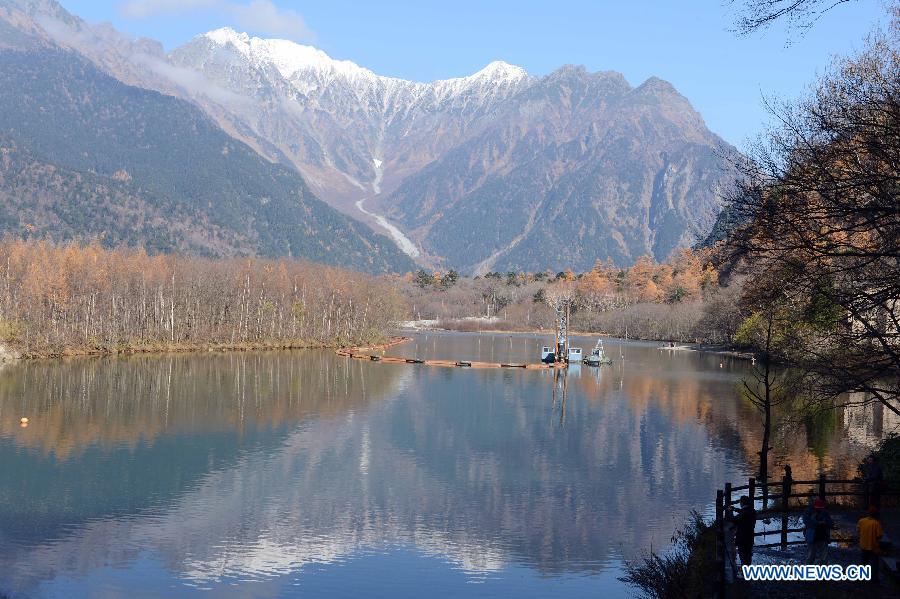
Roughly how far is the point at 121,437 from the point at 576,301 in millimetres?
150790

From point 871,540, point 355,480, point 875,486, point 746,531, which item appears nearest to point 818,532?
point 871,540

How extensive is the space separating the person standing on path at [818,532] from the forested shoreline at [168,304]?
79055 millimetres

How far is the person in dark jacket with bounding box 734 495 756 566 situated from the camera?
18031mm

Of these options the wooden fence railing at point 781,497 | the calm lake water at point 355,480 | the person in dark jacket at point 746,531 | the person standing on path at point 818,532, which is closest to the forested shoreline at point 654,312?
the calm lake water at point 355,480

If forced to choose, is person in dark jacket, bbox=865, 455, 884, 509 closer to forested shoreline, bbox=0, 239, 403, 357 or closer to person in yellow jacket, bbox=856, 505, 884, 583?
person in yellow jacket, bbox=856, 505, 884, 583

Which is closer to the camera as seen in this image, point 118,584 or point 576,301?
point 118,584

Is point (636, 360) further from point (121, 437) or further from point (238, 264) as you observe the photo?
point (121, 437)

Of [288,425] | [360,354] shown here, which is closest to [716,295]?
[360,354]

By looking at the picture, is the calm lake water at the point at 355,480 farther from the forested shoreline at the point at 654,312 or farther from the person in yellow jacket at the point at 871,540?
the forested shoreline at the point at 654,312

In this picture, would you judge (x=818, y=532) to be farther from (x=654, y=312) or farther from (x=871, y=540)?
(x=654, y=312)

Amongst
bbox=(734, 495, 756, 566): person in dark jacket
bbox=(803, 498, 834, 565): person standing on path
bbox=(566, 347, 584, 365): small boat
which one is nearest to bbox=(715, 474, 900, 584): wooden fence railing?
bbox=(734, 495, 756, 566): person in dark jacket

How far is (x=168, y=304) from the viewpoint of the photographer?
10488 cm

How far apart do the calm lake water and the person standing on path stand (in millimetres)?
6685

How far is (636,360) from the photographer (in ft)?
338
